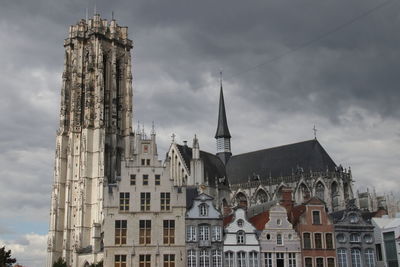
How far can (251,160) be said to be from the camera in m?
91.1

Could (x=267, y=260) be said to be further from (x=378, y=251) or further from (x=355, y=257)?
(x=378, y=251)

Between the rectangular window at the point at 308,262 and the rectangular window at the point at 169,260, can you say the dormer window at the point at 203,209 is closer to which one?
the rectangular window at the point at 169,260

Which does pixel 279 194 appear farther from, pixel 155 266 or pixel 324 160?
pixel 155 266

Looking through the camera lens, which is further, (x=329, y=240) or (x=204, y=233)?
(x=329, y=240)

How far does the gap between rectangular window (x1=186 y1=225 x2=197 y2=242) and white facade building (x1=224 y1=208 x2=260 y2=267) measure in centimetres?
242

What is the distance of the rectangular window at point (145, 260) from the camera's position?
149ft

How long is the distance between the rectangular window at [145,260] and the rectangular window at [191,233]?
128 inches

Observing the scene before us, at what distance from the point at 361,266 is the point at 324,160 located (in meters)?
34.1

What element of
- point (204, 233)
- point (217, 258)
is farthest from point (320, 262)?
point (204, 233)

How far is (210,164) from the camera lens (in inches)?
3494

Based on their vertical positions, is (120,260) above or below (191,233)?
below

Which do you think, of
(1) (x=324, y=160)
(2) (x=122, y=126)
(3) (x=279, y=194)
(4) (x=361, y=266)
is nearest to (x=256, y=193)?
(3) (x=279, y=194)

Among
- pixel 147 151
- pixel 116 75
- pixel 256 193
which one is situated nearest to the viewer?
pixel 147 151

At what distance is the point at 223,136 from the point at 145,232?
174 ft
